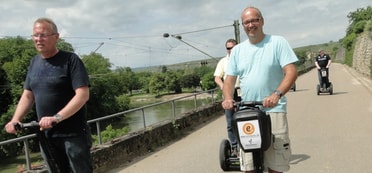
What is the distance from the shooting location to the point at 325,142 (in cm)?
804

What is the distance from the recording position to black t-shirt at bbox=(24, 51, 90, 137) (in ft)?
11.8

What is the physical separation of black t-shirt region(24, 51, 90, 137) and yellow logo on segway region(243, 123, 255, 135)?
4.67 feet

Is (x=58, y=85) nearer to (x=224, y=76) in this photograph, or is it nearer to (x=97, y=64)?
(x=224, y=76)

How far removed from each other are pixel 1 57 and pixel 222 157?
58.5 m

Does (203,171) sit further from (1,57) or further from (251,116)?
(1,57)

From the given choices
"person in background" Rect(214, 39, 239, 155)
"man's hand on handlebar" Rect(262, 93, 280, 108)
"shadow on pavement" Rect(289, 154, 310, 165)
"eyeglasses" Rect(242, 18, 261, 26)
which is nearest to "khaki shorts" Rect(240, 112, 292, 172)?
"man's hand on handlebar" Rect(262, 93, 280, 108)

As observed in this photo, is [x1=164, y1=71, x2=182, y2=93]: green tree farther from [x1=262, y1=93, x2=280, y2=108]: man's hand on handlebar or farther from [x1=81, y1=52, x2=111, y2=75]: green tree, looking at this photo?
[x1=262, y1=93, x2=280, y2=108]: man's hand on handlebar

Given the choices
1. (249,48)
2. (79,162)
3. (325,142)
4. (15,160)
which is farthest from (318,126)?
(15,160)

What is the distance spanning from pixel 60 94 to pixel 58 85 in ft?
0.26

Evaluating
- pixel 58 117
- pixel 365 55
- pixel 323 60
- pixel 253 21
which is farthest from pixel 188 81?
pixel 58 117

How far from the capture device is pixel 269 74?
3.73 meters

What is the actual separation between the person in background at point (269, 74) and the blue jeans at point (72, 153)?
1.36 m

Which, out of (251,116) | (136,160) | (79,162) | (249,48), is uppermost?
(249,48)

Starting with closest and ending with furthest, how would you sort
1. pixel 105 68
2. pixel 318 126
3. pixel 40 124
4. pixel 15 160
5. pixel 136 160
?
pixel 40 124 → pixel 136 160 → pixel 318 126 → pixel 15 160 → pixel 105 68
